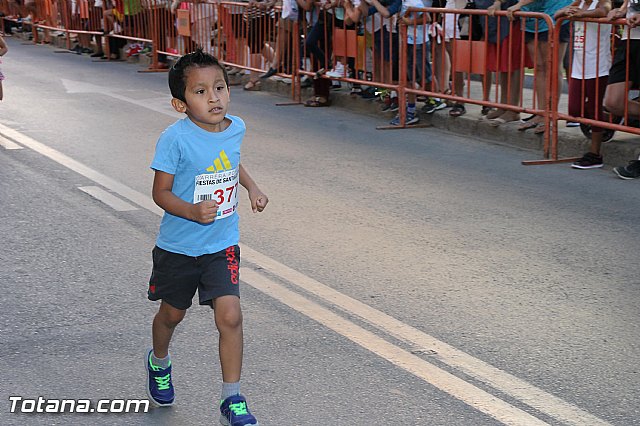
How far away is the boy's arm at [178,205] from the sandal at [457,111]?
8.49 metres

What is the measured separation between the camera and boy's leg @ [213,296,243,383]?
4145 mm

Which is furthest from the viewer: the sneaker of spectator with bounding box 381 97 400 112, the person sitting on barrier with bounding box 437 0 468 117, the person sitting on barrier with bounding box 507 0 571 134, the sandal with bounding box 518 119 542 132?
the sneaker of spectator with bounding box 381 97 400 112

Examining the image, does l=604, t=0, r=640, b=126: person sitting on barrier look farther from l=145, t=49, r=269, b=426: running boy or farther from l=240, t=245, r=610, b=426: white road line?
l=145, t=49, r=269, b=426: running boy

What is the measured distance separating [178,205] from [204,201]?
0.10m

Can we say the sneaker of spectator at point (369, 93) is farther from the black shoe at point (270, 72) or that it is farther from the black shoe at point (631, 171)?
the black shoe at point (631, 171)

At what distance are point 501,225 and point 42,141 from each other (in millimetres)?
5493

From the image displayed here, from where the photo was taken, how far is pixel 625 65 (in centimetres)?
967

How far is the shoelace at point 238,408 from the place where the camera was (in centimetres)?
414

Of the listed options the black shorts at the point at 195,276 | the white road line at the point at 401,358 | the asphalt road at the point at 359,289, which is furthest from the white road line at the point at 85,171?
the black shorts at the point at 195,276

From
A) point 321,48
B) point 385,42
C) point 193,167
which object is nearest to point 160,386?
point 193,167

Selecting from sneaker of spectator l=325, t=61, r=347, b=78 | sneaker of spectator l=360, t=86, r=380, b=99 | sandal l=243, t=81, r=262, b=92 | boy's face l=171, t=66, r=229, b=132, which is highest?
boy's face l=171, t=66, r=229, b=132

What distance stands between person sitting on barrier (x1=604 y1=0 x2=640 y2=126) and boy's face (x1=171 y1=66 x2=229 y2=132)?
6.15m

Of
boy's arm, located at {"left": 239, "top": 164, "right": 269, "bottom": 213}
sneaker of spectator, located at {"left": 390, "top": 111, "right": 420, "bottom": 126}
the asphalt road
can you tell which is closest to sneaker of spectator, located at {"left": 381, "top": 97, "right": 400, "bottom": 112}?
sneaker of spectator, located at {"left": 390, "top": 111, "right": 420, "bottom": 126}

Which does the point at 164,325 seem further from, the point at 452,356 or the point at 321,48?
the point at 321,48
